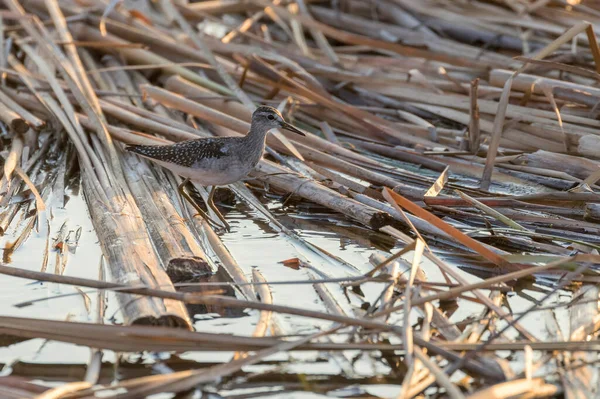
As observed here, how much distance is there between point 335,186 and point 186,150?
120 cm

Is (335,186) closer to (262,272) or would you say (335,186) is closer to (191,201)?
(191,201)

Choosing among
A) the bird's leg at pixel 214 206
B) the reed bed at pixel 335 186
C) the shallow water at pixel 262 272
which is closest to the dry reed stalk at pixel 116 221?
the reed bed at pixel 335 186

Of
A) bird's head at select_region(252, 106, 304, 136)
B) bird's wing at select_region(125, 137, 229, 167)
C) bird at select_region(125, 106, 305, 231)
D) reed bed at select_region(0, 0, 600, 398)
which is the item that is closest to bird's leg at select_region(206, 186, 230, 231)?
bird at select_region(125, 106, 305, 231)

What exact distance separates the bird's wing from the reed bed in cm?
24

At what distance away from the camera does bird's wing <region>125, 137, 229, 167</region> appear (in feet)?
21.3

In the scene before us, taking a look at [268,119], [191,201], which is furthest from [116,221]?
[268,119]

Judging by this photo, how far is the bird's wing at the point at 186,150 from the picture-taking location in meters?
6.50

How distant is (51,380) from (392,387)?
1624 millimetres

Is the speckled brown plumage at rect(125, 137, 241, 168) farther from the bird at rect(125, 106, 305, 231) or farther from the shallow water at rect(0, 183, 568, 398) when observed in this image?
the shallow water at rect(0, 183, 568, 398)

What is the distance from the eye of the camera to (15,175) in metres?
6.89

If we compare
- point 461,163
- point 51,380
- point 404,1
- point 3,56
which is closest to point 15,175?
point 3,56

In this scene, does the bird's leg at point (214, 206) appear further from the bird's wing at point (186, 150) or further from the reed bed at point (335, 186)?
the bird's wing at point (186, 150)

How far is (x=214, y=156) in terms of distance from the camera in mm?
6504

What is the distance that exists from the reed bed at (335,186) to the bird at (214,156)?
0.25 meters
